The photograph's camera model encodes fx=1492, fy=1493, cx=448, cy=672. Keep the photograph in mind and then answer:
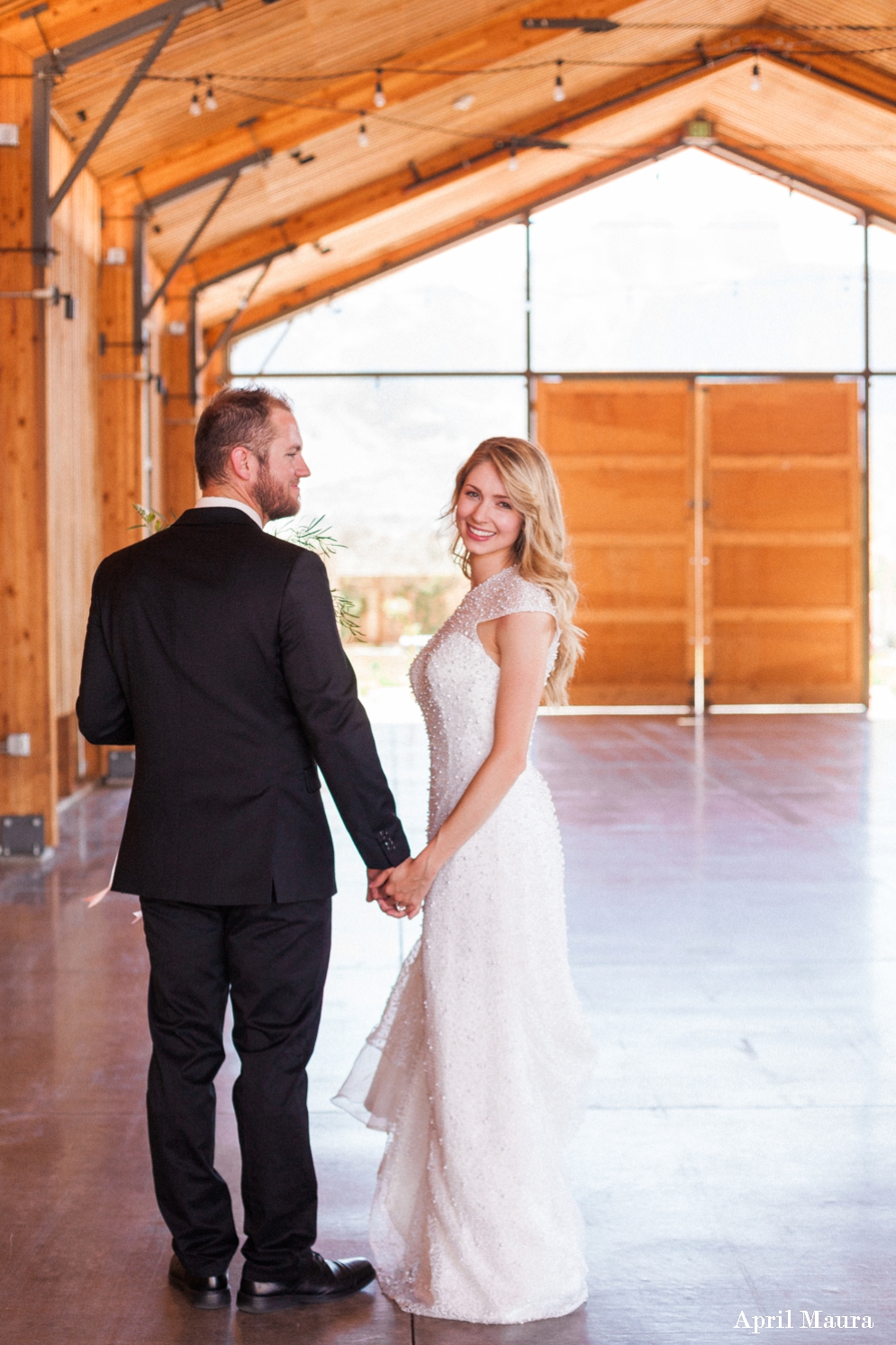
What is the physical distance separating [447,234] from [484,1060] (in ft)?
44.5

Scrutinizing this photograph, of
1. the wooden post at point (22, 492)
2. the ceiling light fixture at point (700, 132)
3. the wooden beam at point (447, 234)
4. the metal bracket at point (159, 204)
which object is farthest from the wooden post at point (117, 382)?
the ceiling light fixture at point (700, 132)

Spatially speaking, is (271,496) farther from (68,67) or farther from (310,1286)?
(68,67)

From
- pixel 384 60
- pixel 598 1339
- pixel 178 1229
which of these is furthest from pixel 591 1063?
pixel 384 60

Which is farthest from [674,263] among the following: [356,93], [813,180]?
[356,93]

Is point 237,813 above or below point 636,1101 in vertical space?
above

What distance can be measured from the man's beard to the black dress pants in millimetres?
672

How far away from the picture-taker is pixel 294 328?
50.3 ft

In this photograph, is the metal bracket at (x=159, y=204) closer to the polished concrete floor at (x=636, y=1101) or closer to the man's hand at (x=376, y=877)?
the polished concrete floor at (x=636, y=1101)

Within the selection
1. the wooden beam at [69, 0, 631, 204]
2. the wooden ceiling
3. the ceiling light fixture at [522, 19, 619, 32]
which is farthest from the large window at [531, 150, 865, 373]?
the ceiling light fixture at [522, 19, 619, 32]

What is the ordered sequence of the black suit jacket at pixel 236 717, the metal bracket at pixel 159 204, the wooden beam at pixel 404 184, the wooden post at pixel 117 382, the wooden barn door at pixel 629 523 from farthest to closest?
the wooden barn door at pixel 629 523 → the wooden beam at pixel 404 184 → the wooden post at pixel 117 382 → the metal bracket at pixel 159 204 → the black suit jacket at pixel 236 717

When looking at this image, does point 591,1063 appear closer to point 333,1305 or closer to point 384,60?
point 333,1305

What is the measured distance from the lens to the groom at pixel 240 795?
2.46 meters

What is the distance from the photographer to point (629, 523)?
15.2 meters

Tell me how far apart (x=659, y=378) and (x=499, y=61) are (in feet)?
16.7
